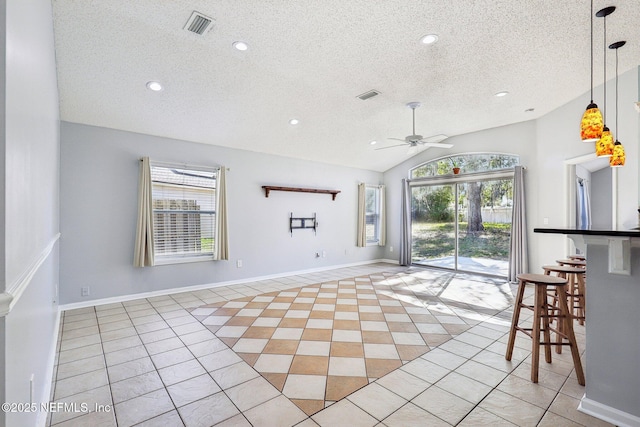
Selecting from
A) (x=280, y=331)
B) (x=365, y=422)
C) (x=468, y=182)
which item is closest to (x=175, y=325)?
(x=280, y=331)

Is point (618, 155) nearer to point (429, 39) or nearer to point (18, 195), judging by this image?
point (429, 39)

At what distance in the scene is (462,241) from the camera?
654 centimetres

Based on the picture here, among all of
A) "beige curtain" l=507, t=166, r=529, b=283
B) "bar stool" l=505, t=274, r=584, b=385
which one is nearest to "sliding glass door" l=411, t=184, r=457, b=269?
"beige curtain" l=507, t=166, r=529, b=283

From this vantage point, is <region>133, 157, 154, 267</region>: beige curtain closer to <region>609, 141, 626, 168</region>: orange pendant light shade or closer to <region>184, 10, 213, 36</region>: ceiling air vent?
<region>184, 10, 213, 36</region>: ceiling air vent

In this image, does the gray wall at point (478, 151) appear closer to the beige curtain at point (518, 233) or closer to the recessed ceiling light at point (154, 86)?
the beige curtain at point (518, 233)

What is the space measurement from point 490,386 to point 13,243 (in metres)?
2.98

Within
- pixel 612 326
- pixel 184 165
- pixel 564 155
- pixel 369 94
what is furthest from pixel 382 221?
pixel 612 326

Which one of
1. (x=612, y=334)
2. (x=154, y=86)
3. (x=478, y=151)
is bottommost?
(x=612, y=334)

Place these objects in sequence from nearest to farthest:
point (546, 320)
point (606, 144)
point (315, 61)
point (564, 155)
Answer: point (546, 320) < point (606, 144) < point (315, 61) < point (564, 155)

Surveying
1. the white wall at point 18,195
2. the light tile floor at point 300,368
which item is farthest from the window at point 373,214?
the white wall at point 18,195

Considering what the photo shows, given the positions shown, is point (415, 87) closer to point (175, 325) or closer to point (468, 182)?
point (468, 182)

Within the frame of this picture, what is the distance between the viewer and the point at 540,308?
2.31m

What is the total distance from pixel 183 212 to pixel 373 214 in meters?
4.93

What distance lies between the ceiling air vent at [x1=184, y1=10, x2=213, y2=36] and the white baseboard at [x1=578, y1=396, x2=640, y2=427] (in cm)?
424
